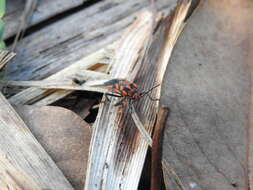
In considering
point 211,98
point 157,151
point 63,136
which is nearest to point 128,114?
point 63,136

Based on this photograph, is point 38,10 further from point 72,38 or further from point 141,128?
point 141,128

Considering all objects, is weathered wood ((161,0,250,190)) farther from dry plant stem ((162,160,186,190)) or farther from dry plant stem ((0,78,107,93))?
dry plant stem ((0,78,107,93))

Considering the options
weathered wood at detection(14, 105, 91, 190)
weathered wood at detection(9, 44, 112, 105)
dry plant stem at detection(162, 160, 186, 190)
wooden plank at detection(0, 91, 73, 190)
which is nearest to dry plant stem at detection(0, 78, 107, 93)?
weathered wood at detection(9, 44, 112, 105)

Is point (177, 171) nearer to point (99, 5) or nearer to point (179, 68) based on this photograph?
point (179, 68)

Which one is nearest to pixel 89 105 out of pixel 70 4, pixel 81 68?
pixel 81 68

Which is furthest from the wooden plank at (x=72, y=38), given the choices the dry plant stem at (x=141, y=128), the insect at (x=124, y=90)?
the dry plant stem at (x=141, y=128)

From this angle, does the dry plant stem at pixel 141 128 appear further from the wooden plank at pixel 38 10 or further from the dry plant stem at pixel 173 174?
the wooden plank at pixel 38 10
